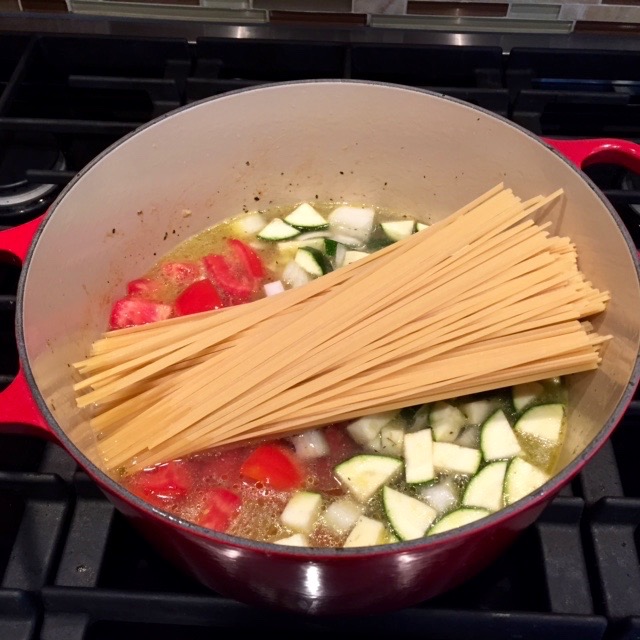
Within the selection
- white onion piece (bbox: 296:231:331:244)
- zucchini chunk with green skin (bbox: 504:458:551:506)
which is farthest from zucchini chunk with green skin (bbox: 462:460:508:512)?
white onion piece (bbox: 296:231:331:244)

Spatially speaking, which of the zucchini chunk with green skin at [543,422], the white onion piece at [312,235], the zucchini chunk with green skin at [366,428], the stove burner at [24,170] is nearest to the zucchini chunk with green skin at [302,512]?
the zucchini chunk with green skin at [366,428]

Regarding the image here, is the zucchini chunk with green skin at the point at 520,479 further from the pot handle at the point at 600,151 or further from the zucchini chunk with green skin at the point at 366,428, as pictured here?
the pot handle at the point at 600,151

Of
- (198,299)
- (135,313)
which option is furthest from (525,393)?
(135,313)

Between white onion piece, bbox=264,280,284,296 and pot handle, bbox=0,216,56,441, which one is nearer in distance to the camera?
pot handle, bbox=0,216,56,441

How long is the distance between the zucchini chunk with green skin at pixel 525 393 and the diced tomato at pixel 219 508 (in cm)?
47

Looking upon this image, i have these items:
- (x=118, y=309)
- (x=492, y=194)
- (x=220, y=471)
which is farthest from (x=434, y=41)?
(x=220, y=471)

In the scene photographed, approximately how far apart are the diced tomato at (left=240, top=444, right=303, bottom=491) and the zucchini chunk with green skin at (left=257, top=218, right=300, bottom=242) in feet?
1.64

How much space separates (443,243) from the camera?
3.78 feet

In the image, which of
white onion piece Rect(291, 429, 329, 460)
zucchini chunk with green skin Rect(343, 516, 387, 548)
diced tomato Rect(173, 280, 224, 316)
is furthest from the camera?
diced tomato Rect(173, 280, 224, 316)

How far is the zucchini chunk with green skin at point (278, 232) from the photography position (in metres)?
1.44

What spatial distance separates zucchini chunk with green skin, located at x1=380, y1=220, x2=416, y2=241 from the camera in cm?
144

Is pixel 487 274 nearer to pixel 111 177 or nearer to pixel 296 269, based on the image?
pixel 296 269

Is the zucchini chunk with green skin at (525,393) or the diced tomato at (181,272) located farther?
the diced tomato at (181,272)

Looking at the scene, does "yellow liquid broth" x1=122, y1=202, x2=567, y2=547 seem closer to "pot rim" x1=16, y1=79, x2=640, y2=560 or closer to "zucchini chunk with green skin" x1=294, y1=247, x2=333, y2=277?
"pot rim" x1=16, y1=79, x2=640, y2=560
